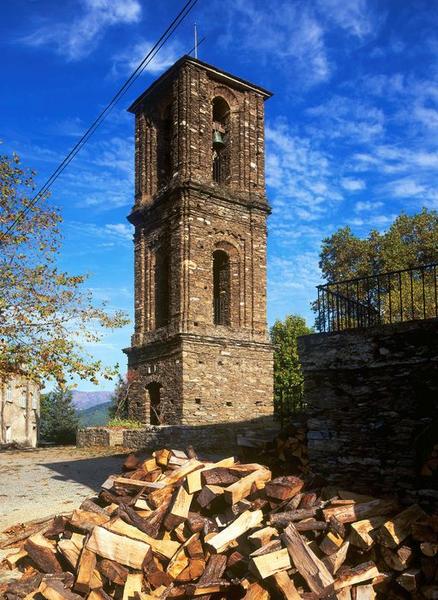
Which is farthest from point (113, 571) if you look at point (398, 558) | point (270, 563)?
point (398, 558)

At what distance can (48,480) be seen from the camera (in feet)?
38.7

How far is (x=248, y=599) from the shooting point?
5094 millimetres

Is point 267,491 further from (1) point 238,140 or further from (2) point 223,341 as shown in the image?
(1) point 238,140

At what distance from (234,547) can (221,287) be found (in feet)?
56.5

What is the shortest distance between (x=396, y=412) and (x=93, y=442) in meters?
15.8

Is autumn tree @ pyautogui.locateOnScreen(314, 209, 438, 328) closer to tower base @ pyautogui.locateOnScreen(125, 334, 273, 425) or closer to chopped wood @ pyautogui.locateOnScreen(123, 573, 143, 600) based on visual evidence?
tower base @ pyautogui.locateOnScreen(125, 334, 273, 425)

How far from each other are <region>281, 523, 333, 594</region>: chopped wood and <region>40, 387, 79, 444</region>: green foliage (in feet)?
95.5

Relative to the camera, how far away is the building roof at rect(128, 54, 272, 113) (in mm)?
22391

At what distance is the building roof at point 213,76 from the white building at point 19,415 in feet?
52.8

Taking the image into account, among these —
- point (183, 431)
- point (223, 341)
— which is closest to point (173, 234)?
point (223, 341)

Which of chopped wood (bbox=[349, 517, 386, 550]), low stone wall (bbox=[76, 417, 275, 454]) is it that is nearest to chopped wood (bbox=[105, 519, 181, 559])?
chopped wood (bbox=[349, 517, 386, 550])

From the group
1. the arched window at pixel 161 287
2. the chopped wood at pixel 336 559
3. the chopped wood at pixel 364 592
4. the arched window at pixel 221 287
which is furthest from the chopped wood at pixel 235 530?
the arched window at pixel 161 287

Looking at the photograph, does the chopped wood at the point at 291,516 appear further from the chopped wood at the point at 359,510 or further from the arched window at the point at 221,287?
the arched window at the point at 221,287

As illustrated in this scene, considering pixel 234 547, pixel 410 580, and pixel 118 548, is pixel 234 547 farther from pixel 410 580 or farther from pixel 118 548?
pixel 410 580
